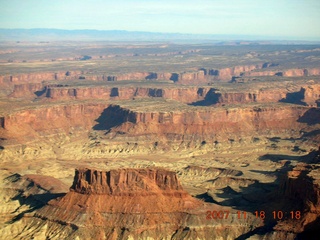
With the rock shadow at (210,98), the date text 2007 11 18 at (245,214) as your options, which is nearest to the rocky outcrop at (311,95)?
the rock shadow at (210,98)

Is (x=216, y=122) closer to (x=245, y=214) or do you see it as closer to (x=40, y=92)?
(x=245, y=214)

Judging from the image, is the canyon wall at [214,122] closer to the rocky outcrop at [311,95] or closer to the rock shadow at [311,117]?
A: the rock shadow at [311,117]

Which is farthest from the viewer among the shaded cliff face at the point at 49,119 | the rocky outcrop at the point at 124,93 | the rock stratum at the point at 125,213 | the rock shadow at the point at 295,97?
the rocky outcrop at the point at 124,93

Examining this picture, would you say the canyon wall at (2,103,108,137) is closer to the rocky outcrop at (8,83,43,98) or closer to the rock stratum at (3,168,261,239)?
the rocky outcrop at (8,83,43,98)

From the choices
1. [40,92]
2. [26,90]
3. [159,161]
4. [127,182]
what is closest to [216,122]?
[159,161]

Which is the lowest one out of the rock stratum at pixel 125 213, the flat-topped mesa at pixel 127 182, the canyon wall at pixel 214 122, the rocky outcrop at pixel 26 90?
the rocky outcrop at pixel 26 90

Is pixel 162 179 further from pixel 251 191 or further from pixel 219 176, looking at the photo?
pixel 219 176
